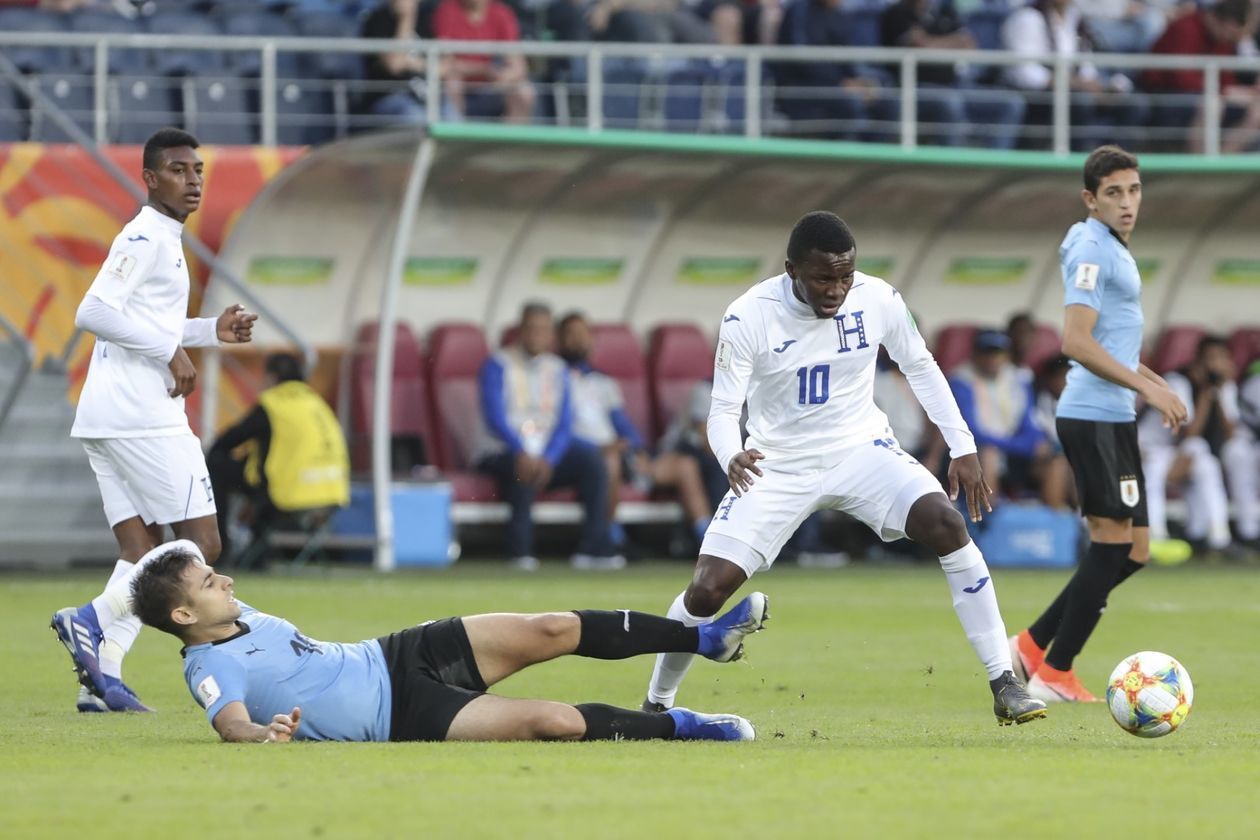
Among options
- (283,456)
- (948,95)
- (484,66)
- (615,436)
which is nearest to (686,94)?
(484,66)

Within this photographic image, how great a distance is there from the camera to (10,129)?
1797 cm

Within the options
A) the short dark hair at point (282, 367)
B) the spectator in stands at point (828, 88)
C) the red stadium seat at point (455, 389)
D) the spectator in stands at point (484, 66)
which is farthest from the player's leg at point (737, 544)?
the spectator in stands at point (828, 88)

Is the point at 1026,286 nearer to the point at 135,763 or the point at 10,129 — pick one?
the point at 10,129

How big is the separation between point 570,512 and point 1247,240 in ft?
25.6

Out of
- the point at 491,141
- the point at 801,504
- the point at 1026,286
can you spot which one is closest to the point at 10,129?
the point at 491,141

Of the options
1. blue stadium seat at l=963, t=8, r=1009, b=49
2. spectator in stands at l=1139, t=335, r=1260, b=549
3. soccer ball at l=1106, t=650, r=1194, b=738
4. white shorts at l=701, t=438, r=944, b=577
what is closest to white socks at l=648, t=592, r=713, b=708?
white shorts at l=701, t=438, r=944, b=577

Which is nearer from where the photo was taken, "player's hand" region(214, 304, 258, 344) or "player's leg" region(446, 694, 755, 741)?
"player's leg" region(446, 694, 755, 741)

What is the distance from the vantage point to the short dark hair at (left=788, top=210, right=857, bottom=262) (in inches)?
316

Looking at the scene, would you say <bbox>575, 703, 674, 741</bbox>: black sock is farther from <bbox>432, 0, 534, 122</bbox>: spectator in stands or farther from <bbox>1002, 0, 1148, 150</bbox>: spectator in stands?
<bbox>1002, 0, 1148, 150</bbox>: spectator in stands

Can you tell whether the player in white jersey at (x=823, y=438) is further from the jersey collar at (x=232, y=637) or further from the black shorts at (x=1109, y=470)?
the jersey collar at (x=232, y=637)

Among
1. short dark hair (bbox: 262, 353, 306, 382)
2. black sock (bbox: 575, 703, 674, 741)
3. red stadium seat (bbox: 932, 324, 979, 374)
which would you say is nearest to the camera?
black sock (bbox: 575, 703, 674, 741)

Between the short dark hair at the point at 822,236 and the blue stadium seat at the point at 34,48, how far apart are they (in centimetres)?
1175

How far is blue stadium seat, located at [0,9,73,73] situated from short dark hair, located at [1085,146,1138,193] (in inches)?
440

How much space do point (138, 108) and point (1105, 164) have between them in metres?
10.5
